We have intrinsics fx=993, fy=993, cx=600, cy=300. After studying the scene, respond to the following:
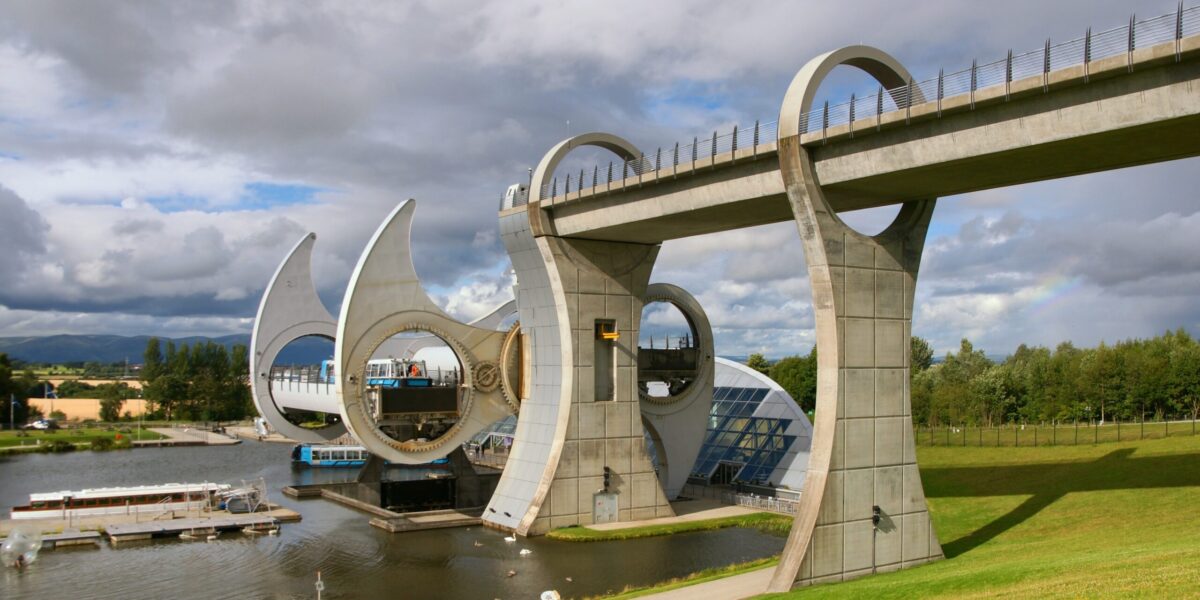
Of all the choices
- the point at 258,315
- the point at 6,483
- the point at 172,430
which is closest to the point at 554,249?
the point at 258,315

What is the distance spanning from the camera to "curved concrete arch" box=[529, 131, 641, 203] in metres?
39.5

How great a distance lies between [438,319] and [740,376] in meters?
17.9

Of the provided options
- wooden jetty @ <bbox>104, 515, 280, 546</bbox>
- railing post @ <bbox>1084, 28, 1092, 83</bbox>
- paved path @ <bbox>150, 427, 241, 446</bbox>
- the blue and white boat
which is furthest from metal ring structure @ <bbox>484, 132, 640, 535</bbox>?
paved path @ <bbox>150, 427, 241, 446</bbox>

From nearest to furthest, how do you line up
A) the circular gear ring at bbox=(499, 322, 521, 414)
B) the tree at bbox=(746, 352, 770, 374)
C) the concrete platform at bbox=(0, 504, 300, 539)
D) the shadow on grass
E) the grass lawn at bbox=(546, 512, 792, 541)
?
the shadow on grass, the grass lawn at bbox=(546, 512, 792, 541), the concrete platform at bbox=(0, 504, 300, 539), the circular gear ring at bbox=(499, 322, 521, 414), the tree at bbox=(746, 352, 770, 374)

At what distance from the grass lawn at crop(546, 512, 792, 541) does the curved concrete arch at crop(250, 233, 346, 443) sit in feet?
62.5

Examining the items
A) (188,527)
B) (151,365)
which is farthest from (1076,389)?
(151,365)

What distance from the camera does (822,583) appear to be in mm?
26438

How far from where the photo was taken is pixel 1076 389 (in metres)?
69.1

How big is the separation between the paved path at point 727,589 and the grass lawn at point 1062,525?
5.00 feet

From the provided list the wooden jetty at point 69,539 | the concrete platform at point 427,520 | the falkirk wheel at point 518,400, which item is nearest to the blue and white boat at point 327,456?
the falkirk wheel at point 518,400

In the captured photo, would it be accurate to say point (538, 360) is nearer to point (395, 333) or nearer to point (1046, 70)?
point (395, 333)

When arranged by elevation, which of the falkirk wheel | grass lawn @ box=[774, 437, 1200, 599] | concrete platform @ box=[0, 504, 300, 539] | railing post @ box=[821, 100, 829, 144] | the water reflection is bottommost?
the water reflection

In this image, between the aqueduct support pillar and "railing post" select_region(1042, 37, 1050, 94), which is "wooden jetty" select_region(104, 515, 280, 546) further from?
"railing post" select_region(1042, 37, 1050, 94)

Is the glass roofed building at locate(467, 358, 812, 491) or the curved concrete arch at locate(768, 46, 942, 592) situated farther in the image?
the glass roofed building at locate(467, 358, 812, 491)
